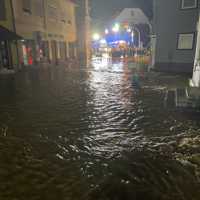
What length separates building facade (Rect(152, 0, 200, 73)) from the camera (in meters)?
→ 15.0

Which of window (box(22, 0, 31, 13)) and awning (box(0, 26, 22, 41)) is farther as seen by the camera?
window (box(22, 0, 31, 13))

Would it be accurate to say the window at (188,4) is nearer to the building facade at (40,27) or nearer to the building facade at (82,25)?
the building facade at (40,27)

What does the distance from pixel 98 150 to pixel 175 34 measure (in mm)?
13774

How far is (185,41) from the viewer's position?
15.4 m

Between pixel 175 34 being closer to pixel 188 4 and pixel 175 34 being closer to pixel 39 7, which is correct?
pixel 188 4

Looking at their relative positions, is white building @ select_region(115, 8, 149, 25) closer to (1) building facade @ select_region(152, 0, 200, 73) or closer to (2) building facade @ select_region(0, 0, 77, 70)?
(2) building facade @ select_region(0, 0, 77, 70)

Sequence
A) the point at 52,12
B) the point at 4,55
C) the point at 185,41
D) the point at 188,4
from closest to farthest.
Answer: the point at 188,4, the point at 185,41, the point at 4,55, the point at 52,12

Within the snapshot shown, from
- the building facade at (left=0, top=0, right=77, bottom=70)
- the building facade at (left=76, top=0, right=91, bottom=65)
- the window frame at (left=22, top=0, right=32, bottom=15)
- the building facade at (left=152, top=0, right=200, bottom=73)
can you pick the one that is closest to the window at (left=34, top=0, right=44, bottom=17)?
the building facade at (left=0, top=0, right=77, bottom=70)

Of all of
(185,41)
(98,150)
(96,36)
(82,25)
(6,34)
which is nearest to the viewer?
(98,150)

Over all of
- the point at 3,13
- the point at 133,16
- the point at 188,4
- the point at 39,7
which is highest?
the point at 133,16

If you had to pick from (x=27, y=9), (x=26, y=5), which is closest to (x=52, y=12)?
(x=27, y=9)

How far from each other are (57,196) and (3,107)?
5.75 meters

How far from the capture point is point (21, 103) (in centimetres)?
852

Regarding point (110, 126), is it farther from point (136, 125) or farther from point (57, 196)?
point (57, 196)
